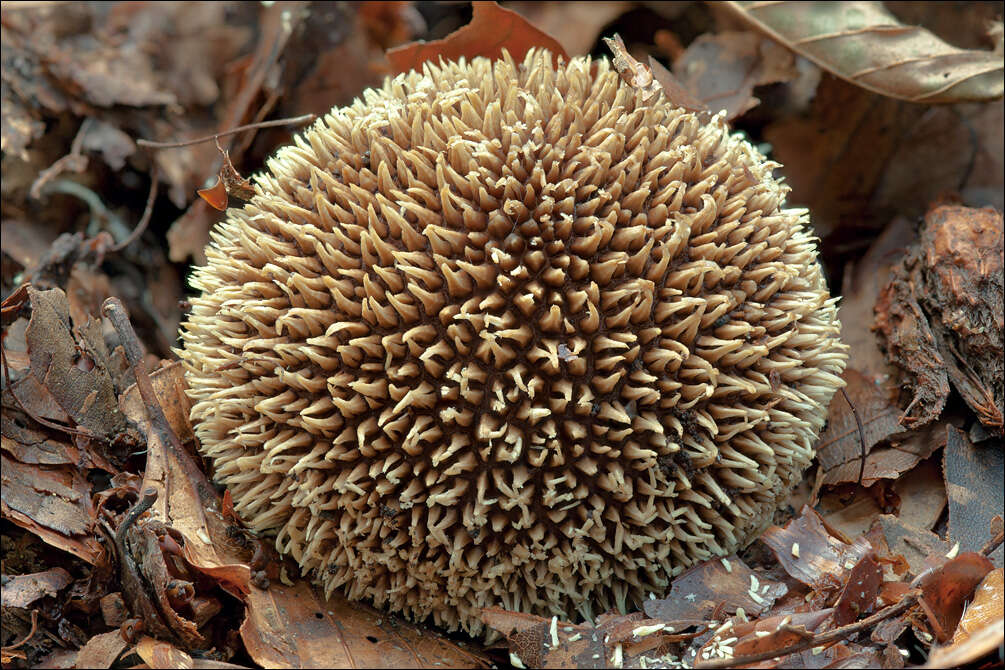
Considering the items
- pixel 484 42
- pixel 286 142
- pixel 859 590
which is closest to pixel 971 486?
pixel 859 590

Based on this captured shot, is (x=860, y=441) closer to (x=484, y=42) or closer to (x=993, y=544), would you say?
(x=993, y=544)

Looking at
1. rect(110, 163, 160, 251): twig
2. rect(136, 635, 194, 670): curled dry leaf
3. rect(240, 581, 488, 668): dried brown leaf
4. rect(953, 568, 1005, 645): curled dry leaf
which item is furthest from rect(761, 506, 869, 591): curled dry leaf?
rect(110, 163, 160, 251): twig

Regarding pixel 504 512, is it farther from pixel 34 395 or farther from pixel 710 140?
pixel 34 395

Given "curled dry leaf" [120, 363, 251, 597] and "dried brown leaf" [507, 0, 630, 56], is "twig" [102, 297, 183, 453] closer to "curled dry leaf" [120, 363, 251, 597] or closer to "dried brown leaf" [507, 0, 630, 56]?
"curled dry leaf" [120, 363, 251, 597]

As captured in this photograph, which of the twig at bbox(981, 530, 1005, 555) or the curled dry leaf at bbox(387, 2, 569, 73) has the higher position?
the curled dry leaf at bbox(387, 2, 569, 73)

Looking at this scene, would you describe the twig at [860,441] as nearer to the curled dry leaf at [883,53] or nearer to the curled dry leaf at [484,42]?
the curled dry leaf at [883,53]

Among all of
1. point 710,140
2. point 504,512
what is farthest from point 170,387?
point 710,140

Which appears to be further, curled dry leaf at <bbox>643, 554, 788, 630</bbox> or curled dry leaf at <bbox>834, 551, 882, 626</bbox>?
curled dry leaf at <bbox>643, 554, 788, 630</bbox>
